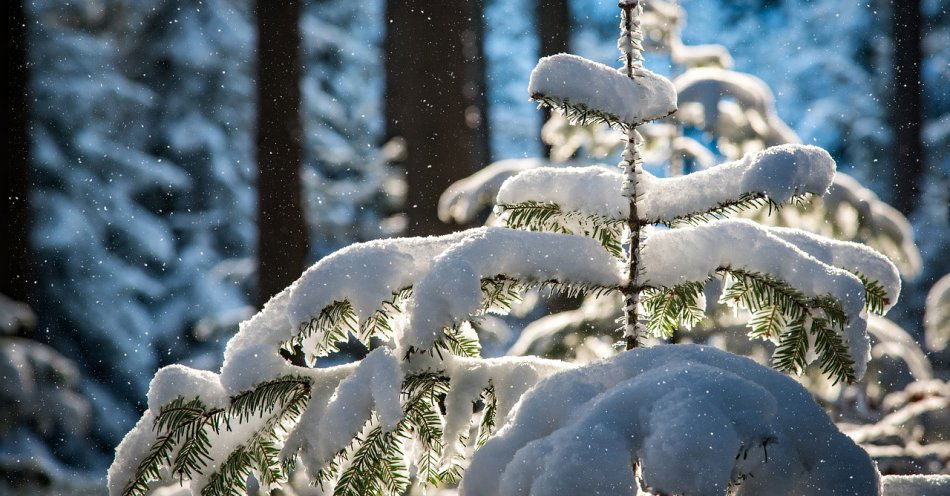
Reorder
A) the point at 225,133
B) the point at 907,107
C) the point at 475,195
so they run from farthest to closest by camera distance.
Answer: the point at 225,133 → the point at 907,107 → the point at 475,195

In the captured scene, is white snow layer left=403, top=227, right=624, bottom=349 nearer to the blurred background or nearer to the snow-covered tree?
the snow-covered tree

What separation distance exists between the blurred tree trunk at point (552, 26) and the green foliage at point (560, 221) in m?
5.52

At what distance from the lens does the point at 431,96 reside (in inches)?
210

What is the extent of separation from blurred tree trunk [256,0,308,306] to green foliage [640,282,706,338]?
14.2 feet

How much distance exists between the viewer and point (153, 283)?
36.2 ft

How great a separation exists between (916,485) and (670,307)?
497 millimetres

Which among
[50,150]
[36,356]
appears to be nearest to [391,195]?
[50,150]

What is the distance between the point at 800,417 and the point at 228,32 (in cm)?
1187

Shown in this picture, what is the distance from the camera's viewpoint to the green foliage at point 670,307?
4.22 ft

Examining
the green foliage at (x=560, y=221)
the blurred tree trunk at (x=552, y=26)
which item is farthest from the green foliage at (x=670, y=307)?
the blurred tree trunk at (x=552, y=26)

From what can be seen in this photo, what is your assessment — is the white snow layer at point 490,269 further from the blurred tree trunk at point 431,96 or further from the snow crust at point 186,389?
the blurred tree trunk at point 431,96

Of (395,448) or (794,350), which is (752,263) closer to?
(794,350)

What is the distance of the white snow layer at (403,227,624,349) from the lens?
1061mm

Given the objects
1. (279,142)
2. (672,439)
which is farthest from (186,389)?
(279,142)
